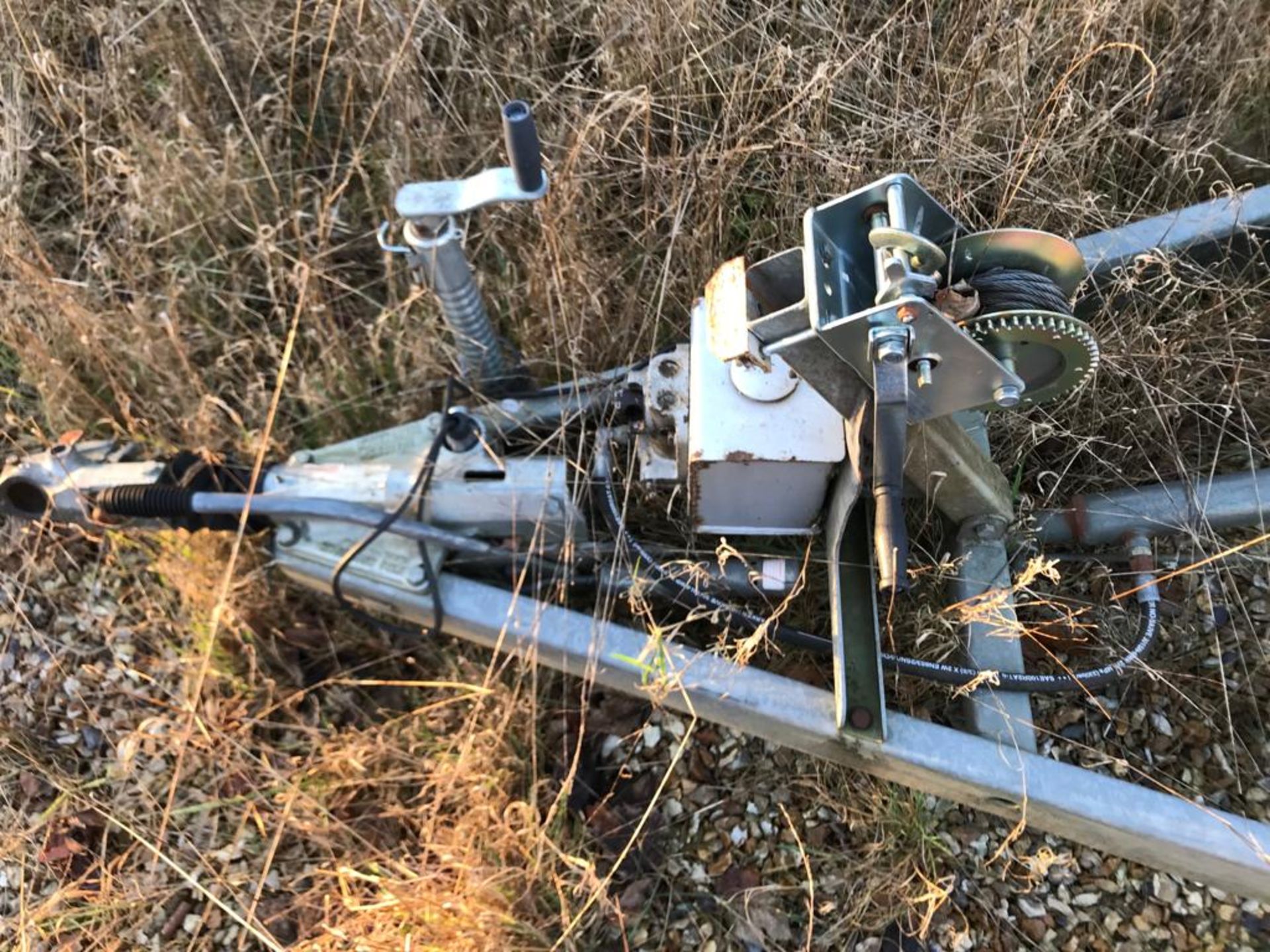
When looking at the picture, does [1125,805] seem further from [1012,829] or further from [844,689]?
[844,689]

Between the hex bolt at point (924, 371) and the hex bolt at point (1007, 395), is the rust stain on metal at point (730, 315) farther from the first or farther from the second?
the hex bolt at point (1007, 395)

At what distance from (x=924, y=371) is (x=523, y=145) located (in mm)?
800

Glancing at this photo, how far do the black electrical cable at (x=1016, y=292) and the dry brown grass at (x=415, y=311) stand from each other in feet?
2.05

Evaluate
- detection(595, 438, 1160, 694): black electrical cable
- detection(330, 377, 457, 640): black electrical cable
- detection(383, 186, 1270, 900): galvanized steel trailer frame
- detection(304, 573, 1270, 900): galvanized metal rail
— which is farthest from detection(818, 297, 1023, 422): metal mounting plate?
detection(330, 377, 457, 640): black electrical cable

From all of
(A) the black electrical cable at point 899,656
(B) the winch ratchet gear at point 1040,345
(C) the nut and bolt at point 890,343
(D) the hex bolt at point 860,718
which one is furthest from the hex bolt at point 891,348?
(D) the hex bolt at point 860,718

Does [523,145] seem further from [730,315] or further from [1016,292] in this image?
[1016,292]

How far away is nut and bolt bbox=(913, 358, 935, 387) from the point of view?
5.05ft

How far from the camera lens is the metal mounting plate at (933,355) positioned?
1471 millimetres

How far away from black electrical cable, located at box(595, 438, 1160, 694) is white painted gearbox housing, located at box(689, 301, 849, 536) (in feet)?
0.75

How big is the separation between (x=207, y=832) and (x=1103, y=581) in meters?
2.03

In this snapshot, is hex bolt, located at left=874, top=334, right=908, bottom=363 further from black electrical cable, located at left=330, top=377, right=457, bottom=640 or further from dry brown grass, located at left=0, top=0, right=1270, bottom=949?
black electrical cable, located at left=330, top=377, right=457, bottom=640

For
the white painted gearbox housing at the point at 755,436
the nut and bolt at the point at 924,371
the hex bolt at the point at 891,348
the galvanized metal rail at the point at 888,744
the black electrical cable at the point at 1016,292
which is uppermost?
the hex bolt at the point at 891,348

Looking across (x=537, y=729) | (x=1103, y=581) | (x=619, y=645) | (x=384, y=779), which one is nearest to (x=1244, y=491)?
(x=1103, y=581)

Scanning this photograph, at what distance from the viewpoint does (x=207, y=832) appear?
2.31m
